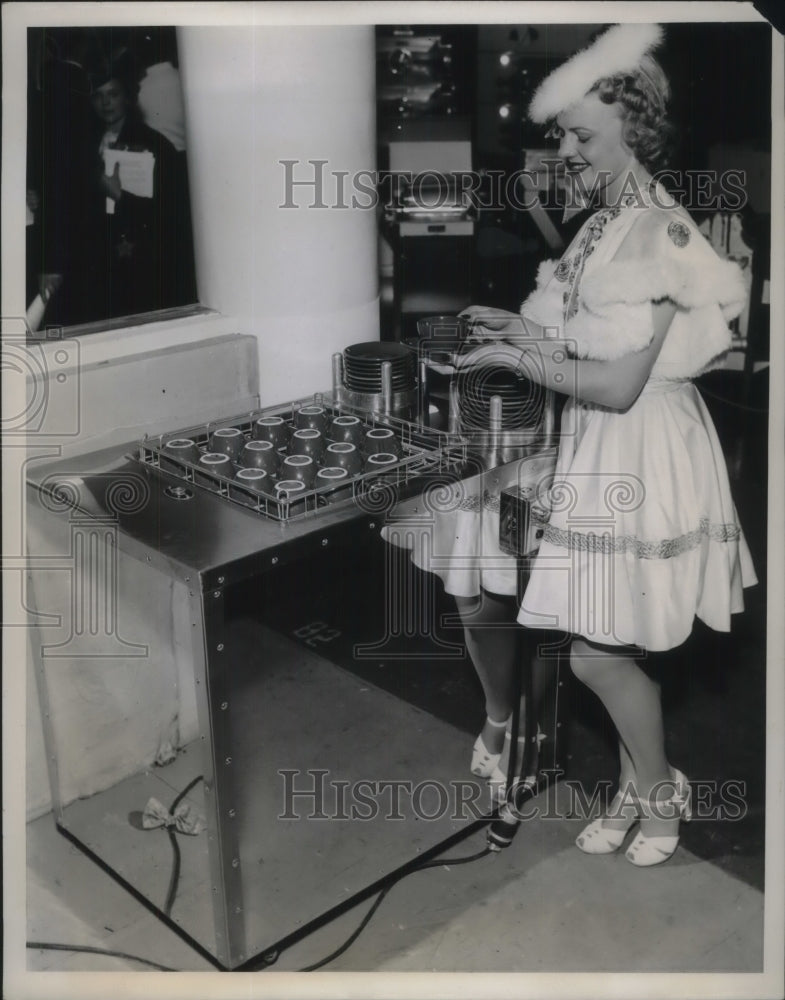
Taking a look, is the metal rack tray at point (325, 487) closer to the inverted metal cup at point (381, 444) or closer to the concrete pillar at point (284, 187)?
the inverted metal cup at point (381, 444)

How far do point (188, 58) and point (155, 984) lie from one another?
1777 millimetres

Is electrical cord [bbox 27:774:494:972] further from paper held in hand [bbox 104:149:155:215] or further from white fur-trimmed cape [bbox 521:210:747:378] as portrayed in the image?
paper held in hand [bbox 104:149:155:215]

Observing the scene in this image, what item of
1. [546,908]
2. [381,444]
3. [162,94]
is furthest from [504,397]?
[162,94]

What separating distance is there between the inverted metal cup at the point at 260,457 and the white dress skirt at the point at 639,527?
0.52 metres

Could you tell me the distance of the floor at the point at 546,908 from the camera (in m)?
1.94

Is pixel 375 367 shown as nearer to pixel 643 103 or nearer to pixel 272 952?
pixel 643 103

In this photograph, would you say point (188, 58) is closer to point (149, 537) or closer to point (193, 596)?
point (149, 537)

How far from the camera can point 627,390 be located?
6.04 feet

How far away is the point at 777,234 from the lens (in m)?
1.65

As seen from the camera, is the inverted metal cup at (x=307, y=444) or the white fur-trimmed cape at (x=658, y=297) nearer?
the white fur-trimmed cape at (x=658, y=297)

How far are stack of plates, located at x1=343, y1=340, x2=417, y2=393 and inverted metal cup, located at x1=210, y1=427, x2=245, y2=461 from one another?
30cm

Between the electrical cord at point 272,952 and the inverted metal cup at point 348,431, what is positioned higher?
the inverted metal cup at point 348,431

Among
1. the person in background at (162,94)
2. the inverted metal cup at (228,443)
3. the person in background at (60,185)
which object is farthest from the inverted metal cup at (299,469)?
the person in background at (162,94)

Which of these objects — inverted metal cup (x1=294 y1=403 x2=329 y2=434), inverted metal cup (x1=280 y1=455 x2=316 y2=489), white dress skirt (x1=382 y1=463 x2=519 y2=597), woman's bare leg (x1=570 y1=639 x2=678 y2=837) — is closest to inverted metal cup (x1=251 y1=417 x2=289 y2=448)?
inverted metal cup (x1=294 y1=403 x2=329 y2=434)
